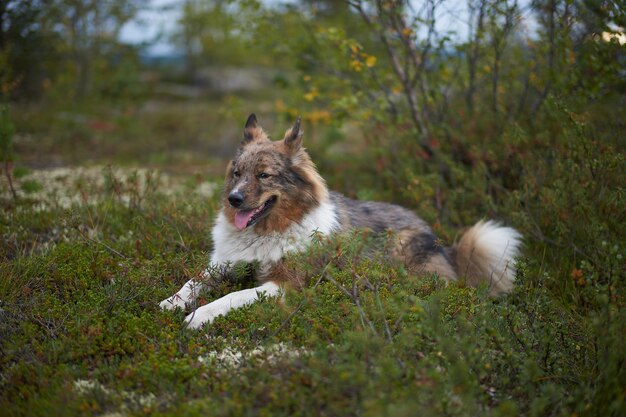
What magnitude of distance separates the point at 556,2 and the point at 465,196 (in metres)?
2.55

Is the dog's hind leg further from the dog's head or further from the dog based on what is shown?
the dog's head

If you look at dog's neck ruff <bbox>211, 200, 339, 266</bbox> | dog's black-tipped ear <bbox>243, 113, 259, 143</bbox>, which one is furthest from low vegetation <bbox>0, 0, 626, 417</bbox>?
dog's black-tipped ear <bbox>243, 113, 259, 143</bbox>

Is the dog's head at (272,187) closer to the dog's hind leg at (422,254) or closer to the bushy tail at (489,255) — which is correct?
the dog's hind leg at (422,254)

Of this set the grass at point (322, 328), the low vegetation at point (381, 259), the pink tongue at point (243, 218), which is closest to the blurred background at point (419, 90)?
the low vegetation at point (381, 259)

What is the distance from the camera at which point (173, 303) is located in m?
3.77

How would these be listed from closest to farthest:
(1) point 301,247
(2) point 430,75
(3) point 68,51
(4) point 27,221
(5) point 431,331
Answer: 1. (5) point 431,331
2. (1) point 301,247
3. (4) point 27,221
4. (2) point 430,75
5. (3) point 68,51

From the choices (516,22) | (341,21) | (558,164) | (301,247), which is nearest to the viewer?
(301,247)

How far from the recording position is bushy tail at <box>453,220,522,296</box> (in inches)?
184

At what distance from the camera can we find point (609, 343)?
285 cm

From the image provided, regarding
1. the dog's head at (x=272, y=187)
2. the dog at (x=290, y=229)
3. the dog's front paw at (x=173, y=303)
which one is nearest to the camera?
the dog's front paw at (x=173, y=303)

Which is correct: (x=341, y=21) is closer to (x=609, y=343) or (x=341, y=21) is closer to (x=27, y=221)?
(x=27, y=221)

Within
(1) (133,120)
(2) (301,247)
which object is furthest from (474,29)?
(1) (133,120)

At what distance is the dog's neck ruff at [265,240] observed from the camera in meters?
4.21

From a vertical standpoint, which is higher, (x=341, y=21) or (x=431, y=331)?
(x=341, y=21)
